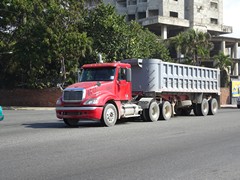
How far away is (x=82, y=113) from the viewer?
52.3 ft

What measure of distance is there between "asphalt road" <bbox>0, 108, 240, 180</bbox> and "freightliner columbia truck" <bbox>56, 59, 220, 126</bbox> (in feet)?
6.40

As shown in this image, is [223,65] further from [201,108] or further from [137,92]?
[137,92]

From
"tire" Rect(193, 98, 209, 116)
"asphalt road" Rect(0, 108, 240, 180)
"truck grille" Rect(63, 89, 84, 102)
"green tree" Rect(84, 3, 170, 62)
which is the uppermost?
"green tree" Rect(84, 3, 170, 62)

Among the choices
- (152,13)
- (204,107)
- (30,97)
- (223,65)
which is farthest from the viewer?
(152,13)

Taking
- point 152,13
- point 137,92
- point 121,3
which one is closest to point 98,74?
point 137,92

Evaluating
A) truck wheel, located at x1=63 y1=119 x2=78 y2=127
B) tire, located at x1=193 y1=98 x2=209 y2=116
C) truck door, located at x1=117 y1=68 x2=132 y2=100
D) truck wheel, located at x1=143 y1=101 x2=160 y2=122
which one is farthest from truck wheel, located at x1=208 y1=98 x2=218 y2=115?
truck wheel, located at x1=63 y1=119 x2=78 y2=127

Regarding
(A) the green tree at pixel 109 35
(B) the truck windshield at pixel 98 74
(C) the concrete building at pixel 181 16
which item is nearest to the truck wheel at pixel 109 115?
(B) the truck windshield at pixel 98 74

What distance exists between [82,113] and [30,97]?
93.1ft

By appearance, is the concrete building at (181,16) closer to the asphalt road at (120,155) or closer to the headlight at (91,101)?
the headlight at (91,101)

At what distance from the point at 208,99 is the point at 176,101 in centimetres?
362

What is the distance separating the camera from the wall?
138 ft

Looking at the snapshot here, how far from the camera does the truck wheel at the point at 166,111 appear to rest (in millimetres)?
19969

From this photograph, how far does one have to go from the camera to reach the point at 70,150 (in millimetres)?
10391

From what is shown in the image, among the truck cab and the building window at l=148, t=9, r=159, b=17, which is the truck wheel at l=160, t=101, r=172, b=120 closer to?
the truck cab
